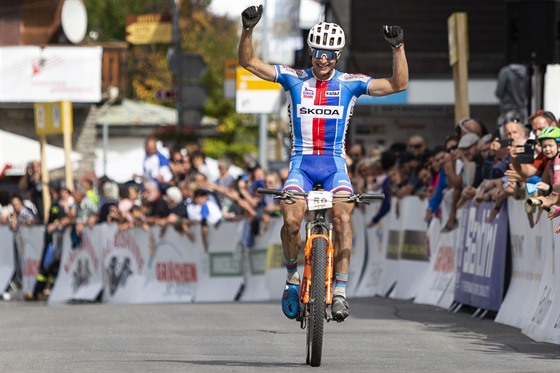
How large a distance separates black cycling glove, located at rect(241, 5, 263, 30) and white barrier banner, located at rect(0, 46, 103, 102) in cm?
3205

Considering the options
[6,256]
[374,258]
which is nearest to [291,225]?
[374,258]

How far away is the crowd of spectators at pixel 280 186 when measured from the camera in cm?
1396

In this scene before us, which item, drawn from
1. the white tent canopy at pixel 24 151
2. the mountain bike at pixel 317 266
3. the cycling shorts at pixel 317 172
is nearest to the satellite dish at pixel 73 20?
the white tent canopy at pixel 24 151

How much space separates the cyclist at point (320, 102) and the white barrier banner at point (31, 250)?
1725 centimetres

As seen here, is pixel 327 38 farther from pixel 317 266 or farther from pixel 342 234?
pixel 317 266

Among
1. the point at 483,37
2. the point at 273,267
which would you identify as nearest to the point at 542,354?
the point at 273,267

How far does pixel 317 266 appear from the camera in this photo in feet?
34.7

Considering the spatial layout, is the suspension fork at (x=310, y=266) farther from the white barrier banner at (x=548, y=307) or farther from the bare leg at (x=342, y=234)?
the white barrier banner at (x=548, y=307)

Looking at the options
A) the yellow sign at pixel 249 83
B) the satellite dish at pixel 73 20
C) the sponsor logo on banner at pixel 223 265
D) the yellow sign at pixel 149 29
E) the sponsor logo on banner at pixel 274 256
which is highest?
the satellite dish at pixel 73 20

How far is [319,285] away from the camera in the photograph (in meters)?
10.5

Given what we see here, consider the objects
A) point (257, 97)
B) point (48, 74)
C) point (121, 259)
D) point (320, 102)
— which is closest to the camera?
point (320, 102)

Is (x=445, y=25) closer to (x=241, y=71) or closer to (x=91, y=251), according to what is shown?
(x=241, y=71)

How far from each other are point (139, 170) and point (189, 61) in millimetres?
5341

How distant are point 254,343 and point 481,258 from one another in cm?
404
